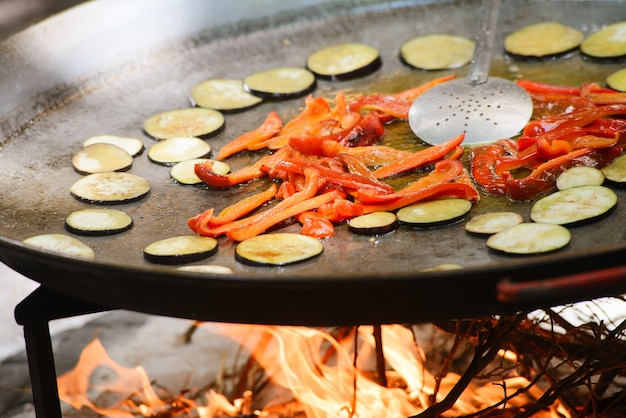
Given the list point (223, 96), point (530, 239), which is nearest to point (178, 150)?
point (223, 96)

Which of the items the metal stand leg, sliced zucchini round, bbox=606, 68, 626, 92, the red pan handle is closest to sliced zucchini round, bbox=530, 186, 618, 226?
the red pan handle

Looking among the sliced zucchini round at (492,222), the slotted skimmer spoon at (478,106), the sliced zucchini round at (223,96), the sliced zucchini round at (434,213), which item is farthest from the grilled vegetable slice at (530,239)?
the sliced zucchini round at (223,96)

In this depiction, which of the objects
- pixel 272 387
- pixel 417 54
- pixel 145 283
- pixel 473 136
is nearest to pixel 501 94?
pixel 473 136

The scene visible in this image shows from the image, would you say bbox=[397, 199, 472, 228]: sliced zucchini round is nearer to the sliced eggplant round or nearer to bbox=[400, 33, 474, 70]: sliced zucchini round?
the sliced eggplant round

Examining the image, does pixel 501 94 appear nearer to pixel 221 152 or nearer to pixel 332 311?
pixel 221 152

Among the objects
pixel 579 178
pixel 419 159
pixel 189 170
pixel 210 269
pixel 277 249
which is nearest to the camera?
pixel 210 269

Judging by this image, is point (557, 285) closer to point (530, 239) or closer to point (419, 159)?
point (530, 239)

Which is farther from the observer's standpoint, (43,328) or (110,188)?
(110,188)
